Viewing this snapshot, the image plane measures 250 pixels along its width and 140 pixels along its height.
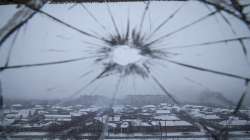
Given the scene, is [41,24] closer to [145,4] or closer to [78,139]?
[145,4]

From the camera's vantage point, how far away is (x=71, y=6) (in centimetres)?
217

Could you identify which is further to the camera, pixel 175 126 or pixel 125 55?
pixel 175 126

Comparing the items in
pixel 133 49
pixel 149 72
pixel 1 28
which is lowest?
pixel 149 72

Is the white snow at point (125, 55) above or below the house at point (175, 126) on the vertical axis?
above

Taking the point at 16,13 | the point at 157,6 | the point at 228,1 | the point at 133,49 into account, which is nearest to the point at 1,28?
the point at 16,13

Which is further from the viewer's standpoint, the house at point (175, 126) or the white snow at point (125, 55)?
the house at point (175, 126)

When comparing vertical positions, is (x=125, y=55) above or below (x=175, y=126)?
above

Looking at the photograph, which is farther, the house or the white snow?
the house

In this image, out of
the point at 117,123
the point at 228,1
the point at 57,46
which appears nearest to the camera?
the point at 228,1

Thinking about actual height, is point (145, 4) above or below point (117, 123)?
above

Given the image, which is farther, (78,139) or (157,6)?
(78,139)

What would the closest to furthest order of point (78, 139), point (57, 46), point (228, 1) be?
point (228, 1) → point (57, 46) → point (78, 139)

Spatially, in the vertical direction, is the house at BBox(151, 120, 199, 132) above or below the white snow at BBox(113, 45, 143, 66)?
below

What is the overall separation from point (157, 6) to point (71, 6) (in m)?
0.85
